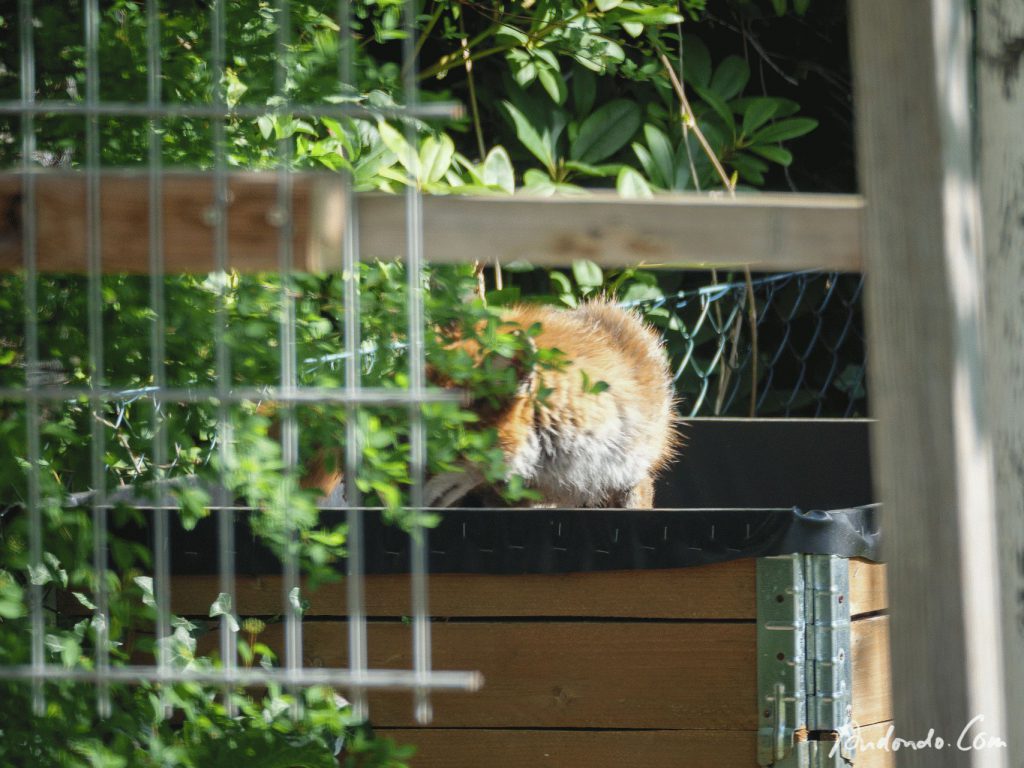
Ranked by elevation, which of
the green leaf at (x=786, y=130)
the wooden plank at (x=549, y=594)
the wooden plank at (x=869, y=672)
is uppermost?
the green leaf at (x=786, y=130)

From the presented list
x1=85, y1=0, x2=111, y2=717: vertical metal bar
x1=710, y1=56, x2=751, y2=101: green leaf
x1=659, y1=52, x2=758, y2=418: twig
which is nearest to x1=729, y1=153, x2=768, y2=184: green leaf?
x1=659, y1=52, x2=758, y2=418: twig

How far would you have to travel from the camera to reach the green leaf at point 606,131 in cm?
311

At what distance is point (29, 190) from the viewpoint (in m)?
0.88

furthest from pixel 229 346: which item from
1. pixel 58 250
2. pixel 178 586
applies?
pixel 178 586

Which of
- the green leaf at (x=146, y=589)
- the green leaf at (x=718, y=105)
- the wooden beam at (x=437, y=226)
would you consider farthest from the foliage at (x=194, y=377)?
the green leaf at (x=718, y=105)

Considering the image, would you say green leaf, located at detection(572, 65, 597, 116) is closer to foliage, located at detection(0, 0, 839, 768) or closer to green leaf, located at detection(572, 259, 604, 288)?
green leaf, located at detection(572, 259, 604, 288)

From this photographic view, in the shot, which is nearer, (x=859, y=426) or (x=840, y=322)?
(x=859, y=426)

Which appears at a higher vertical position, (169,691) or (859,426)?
(859,426)

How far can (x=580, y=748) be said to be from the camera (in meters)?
1.43

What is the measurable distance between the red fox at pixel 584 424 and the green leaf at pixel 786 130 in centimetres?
133

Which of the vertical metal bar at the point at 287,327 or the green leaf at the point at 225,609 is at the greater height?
the vertical metal bar at the point at 287,327

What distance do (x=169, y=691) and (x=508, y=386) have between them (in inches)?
19.9

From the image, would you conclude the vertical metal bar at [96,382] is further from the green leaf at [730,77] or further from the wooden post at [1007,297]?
the green leaf at [730,77]

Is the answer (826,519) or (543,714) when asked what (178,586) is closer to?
(543,714)
